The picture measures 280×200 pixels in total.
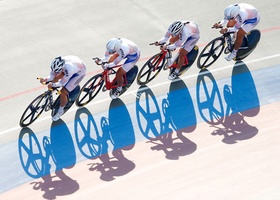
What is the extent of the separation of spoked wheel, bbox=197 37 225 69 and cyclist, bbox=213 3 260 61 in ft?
1.47

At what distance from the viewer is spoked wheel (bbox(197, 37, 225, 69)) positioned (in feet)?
58.3

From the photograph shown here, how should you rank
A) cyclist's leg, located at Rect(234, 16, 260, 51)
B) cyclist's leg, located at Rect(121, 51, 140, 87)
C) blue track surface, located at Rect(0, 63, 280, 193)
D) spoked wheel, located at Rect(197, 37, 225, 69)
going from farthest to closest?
spoked wheel, located at Rect(197, 37, 225, 69) < cyclist's leg, located at Rect(234, 16, 260, 51) < cyclist's leg, located at Rect(121, 51, 140, 87) < blue track surface, located at Rect(0, 63, 280, 193)

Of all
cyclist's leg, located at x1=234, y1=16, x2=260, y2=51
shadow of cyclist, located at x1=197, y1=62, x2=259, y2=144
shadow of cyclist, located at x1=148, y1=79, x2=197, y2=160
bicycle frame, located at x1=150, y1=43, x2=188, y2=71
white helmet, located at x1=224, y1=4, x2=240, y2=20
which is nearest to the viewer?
shadow of cyclist, located at x1=148, y1=79, x2=197, y2=160

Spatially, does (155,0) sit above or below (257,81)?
above

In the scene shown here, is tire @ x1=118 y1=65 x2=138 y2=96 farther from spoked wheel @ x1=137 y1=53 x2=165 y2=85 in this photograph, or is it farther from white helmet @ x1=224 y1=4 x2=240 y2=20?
white helmet @ x1=224 y1=4 x2=240 y2=20

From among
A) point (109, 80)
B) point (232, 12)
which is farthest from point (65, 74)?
point (232, 12)

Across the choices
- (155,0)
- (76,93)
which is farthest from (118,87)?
(155,0)

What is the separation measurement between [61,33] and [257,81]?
5849 millimetres

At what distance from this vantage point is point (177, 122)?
16312mm

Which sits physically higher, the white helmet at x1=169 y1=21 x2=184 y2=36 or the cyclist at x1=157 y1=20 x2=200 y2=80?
the white helmet at x1=169 y1=21 x2=184 y2=36

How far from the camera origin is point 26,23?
20.1 metres

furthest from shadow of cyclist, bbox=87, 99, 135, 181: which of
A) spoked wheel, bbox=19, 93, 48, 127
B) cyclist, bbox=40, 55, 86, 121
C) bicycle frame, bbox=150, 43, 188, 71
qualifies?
spoked wheel, bbox=19, 93, 48, 127

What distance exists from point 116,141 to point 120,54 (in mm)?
2055

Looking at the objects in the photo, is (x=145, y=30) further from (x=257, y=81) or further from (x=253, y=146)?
(x=253, y=146)
